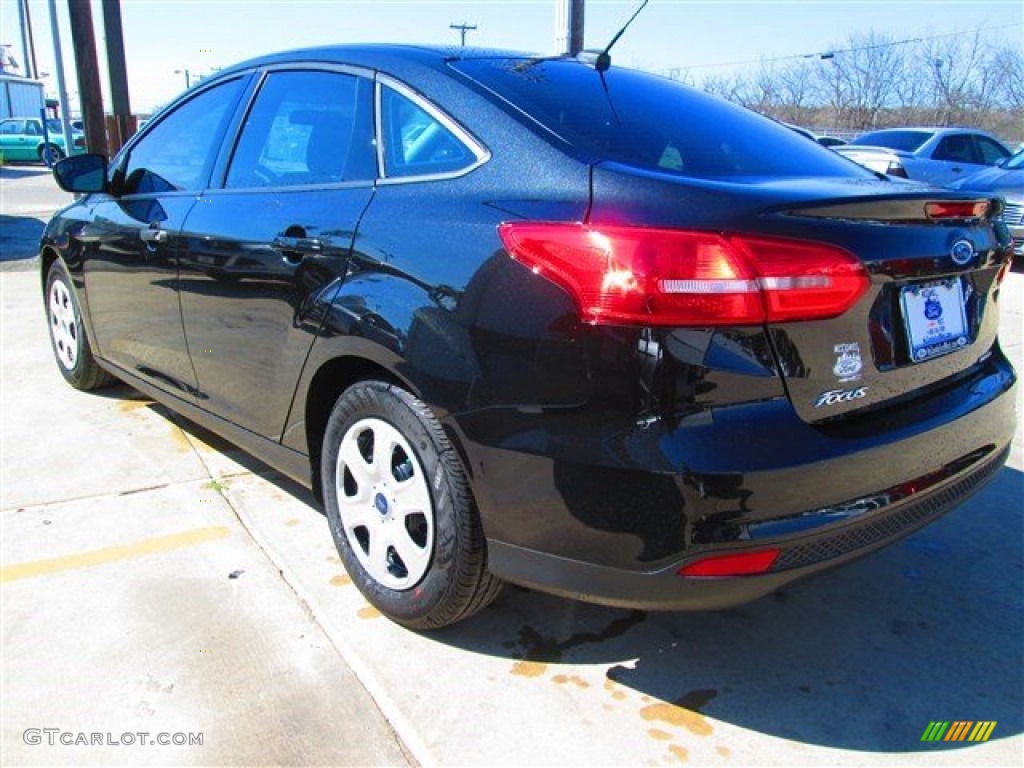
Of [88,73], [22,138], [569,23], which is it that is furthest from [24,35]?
[569,23]

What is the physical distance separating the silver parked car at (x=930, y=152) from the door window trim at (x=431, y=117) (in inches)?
453

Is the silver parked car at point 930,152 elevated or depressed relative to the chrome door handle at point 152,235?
depressed

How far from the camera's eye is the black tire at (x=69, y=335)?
176 inches

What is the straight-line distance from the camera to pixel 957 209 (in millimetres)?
2186

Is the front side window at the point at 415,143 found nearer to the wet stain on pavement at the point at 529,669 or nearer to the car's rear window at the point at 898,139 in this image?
the wet stain on pavement at the point at 529,669

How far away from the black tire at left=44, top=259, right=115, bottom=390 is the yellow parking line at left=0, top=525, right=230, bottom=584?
5.78ft

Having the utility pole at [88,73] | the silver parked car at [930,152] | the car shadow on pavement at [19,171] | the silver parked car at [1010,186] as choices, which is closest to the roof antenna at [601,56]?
the silver parked car at [1010,186]

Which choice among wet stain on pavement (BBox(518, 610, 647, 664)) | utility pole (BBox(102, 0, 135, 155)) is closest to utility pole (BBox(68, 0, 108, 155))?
utility pole (BBox(102, 0, 135, 155))

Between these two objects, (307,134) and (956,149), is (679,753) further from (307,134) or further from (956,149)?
(956,149)

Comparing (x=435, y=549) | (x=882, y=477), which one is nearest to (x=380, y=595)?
(x=435, y=549)

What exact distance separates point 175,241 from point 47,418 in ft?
5.38

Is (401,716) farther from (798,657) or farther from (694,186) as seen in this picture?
(694,186)

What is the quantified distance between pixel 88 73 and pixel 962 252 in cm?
1099

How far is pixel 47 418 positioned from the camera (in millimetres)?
4285
